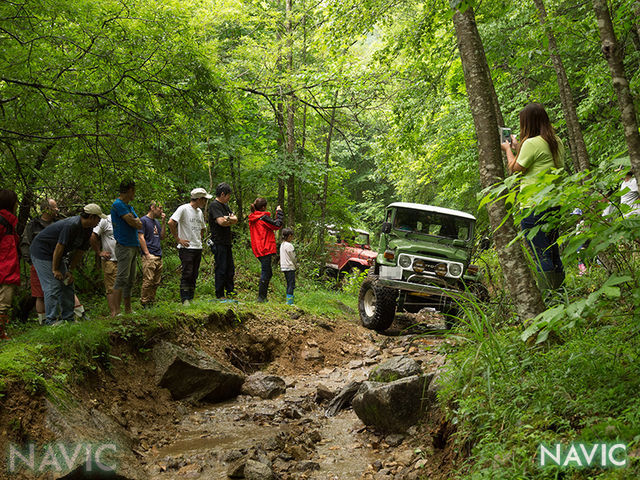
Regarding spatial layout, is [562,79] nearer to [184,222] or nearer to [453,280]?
[453,280]

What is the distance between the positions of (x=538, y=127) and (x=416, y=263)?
4116mm

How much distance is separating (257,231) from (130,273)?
8.30ft

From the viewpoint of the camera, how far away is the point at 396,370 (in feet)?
14.3

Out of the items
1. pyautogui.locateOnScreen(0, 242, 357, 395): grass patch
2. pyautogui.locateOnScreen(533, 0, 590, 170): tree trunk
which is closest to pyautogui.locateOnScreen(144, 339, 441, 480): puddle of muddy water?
pyautogui.locateOnScreen(0, 242, 357, 395): grass patch

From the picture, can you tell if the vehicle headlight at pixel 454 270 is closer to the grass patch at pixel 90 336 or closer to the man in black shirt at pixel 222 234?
the grass patch at pixel 90 336

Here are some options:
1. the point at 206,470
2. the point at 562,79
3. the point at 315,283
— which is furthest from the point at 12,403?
the point at 315,283

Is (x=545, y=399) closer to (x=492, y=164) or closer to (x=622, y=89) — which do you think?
(x=492, y=164)

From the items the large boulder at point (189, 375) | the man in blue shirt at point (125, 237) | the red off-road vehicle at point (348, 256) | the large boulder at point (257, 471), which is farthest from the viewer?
the red off-road vehicle at point (348, 256)

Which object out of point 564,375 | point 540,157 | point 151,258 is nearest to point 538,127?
point 540,157

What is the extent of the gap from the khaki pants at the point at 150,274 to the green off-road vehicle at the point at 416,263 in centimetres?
349

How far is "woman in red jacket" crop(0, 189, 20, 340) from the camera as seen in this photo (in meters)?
5.17

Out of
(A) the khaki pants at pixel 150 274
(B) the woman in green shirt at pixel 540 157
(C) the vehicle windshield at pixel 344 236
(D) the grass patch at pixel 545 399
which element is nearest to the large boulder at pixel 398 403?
(D) the grass patch at pixel 545 399

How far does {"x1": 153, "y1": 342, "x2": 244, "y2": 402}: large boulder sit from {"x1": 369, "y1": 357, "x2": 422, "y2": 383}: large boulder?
1796mm

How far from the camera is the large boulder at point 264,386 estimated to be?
539 centimetres
